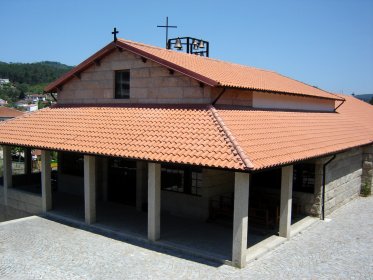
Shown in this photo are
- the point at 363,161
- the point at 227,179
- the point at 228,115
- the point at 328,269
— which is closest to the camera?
the point at 328,269

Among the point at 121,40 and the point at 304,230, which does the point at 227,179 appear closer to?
the point at 304,230

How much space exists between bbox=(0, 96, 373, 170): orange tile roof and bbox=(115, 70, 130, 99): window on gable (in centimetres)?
69

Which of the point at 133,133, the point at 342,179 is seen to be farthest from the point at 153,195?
the point at 342,179

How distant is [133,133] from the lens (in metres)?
11.7

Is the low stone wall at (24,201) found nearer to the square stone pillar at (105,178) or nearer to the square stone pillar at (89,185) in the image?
the square stone pillar at (105,178)

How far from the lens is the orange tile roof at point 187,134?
A: 9484 mm

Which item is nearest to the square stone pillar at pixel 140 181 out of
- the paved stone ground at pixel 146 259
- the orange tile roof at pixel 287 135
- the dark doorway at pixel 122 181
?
the dark doorway at pixel 122 181

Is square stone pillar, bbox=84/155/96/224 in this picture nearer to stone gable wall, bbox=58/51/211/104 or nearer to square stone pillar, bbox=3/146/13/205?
stone gable wall, bbox=58/51/211/104

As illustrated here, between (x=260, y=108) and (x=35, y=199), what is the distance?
8855mm

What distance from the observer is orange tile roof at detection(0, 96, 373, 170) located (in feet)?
31.1

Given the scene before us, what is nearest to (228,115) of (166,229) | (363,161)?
(166,229)

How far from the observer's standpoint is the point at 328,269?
920 cm

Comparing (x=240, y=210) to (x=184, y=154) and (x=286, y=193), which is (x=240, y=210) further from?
(x=286, y=193)

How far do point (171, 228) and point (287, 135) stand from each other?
4.58 meters
